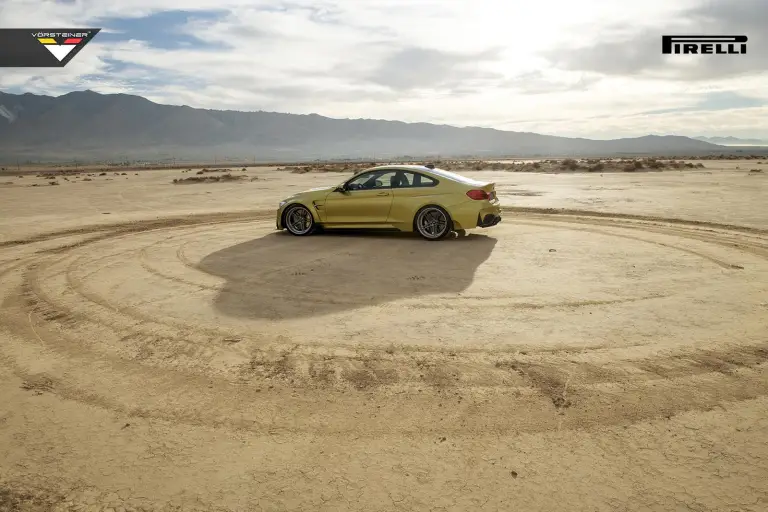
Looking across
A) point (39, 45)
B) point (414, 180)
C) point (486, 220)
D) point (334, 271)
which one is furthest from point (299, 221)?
point (39, 45)


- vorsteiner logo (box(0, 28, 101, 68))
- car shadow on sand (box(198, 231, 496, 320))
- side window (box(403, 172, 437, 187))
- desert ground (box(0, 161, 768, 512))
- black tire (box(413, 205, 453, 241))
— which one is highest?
vorsteiner logo (box(0, 28, 101, 68))

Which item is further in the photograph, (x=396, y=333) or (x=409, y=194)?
(x=409, y=194)

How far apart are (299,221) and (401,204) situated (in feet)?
7.92

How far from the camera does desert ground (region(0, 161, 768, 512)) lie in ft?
8.60

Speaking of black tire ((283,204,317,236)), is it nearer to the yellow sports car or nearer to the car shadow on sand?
the yellow sports car

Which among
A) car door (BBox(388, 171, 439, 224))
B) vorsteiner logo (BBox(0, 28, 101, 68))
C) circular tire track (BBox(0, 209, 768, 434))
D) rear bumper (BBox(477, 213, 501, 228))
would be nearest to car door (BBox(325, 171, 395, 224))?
car door (BBox(388, 171, 439, 224))

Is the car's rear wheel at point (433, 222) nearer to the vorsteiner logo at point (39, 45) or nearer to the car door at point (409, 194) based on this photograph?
the car door at point (409, 194)

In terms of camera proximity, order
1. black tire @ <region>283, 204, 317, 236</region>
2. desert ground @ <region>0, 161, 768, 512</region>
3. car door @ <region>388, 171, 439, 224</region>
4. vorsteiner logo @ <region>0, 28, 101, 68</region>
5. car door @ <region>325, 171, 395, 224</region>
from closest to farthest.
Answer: desert ground @ <region>0, 161, 768, 512</region>
car door @ <region>388, 171, 439, 224</region>
car door @ <region>325, 171, 395, 224</region>
black tire @ <region>283, 204, 317, 236</region>
vorsteiner logo @ <region>0, 28, 101, 68</region>

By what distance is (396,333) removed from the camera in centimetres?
468

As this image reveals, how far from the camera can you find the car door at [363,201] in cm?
991

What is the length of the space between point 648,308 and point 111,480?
519cm

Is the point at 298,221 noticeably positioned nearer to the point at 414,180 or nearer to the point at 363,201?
the point at 363,201

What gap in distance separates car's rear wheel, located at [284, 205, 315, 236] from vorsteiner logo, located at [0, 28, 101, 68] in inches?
937

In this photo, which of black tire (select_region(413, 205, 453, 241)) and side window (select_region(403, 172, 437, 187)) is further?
side window (select_region(403, 172, 437, 187))
